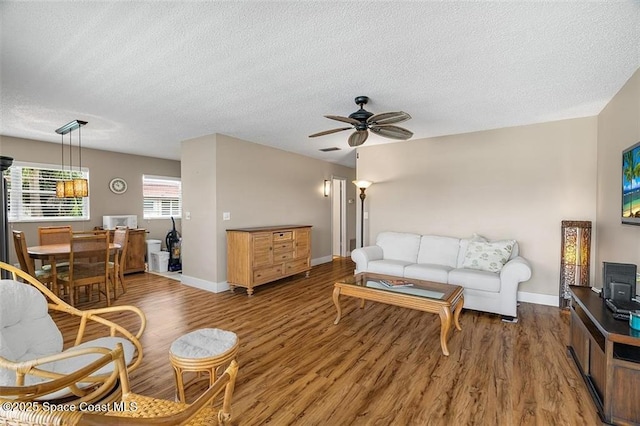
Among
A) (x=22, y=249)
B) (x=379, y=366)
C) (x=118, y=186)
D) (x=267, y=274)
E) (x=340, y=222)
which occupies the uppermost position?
(x=118, y=186)

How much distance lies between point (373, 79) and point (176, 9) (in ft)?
5.45

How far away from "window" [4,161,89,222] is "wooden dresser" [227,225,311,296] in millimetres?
3450

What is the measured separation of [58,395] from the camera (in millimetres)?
1375

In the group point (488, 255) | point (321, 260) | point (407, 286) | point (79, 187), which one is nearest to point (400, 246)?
point (488, 255)

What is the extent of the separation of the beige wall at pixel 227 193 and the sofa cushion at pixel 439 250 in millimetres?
2758

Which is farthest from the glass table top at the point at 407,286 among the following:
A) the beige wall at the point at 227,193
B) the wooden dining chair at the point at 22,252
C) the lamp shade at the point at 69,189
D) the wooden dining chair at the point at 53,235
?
the wooden dining chair at the point at 53,235

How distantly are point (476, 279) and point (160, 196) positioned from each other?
22.4ft

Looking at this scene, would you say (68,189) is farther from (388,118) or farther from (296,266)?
(388,118)

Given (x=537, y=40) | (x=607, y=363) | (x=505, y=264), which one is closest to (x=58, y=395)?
(x=607, y=363)

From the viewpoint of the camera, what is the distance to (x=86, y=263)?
389 cm

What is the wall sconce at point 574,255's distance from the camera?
3551 millimetres

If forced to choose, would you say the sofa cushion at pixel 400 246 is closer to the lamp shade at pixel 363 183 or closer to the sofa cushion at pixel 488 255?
the sofa cushion at pixel 488 255

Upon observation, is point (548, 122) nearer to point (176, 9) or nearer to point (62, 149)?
point (176, 9)

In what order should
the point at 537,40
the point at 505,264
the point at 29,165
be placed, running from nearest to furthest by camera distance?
1. the point at 537,40
2. the point at 505,264
3. the point at 29,165
